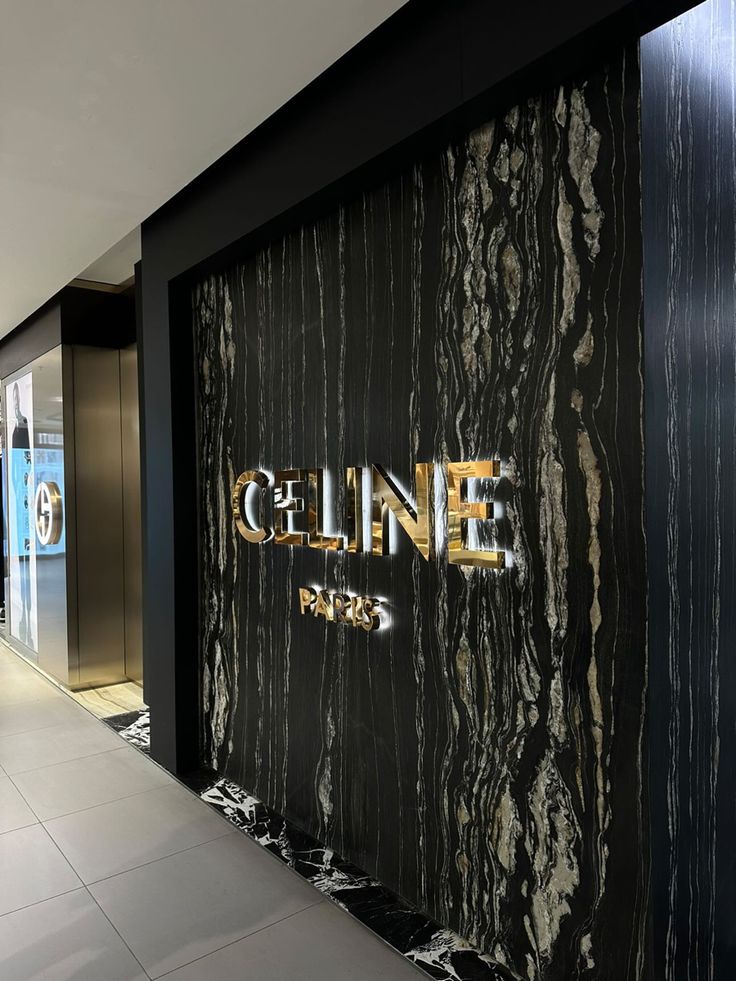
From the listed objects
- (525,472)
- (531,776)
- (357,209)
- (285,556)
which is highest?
(357,209)

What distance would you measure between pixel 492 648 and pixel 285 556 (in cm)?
124

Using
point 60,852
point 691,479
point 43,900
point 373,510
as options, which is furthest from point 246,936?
point 691,479

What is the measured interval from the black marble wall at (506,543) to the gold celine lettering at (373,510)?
0.07 meters

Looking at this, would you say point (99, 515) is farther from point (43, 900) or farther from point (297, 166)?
point (297, 166)

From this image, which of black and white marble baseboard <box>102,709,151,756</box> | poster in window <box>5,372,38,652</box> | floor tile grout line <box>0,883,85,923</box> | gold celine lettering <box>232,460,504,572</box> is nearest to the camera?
gold celine lettering <box>232,460,504,572</box>

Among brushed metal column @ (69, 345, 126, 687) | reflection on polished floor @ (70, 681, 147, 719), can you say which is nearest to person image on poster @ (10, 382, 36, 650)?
brushed metal column @ (69, 345, 126, 687)

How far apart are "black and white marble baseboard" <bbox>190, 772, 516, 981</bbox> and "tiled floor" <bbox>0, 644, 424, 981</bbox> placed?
0.05m

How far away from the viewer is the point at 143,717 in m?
4.69

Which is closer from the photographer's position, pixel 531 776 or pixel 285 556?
pixel 531 776

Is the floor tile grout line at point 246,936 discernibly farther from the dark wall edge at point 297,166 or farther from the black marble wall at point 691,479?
the dark wall edge at point 297,166

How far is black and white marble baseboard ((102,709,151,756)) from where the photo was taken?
13.8 feet

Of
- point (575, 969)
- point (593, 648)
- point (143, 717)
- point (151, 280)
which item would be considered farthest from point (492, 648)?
point (143, 717)

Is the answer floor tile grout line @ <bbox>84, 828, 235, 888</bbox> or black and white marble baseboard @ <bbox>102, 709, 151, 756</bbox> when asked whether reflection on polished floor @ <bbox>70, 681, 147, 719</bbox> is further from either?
floor tile grout line @ <bbox>84, 828, 235, 888</bbox>

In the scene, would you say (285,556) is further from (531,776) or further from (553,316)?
(553,316)
